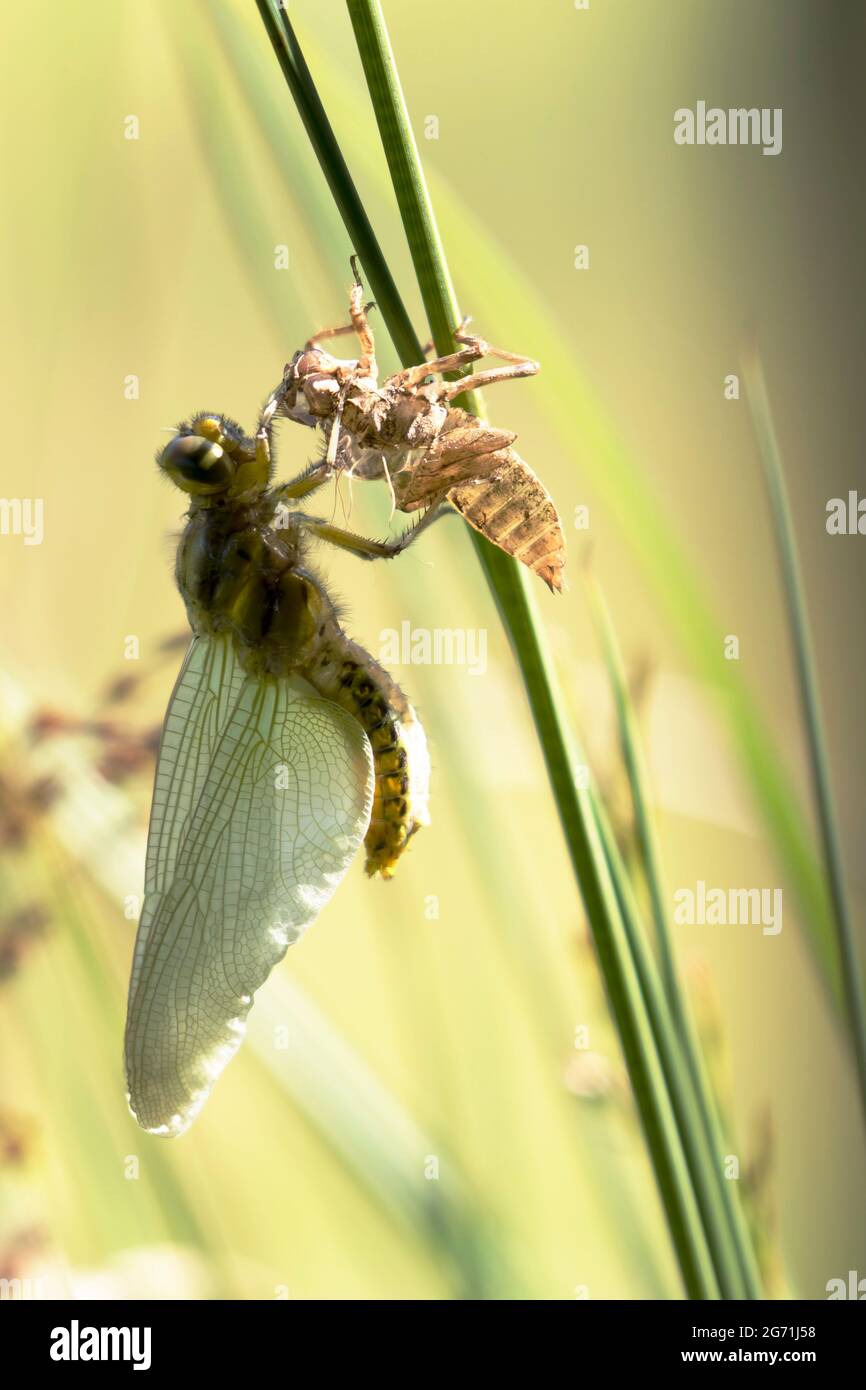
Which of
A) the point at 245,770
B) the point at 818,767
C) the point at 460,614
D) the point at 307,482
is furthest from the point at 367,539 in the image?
the point at 460,614

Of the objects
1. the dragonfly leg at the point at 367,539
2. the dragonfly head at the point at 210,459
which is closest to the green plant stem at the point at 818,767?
the dragonfly leg at the point at 367,539

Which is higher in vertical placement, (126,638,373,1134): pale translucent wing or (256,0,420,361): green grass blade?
(256,0,420,361): green grass blade

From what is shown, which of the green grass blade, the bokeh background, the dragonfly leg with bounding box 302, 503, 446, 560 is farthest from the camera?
the bokeh background

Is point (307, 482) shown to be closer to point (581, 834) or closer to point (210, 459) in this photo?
point (210, 459)

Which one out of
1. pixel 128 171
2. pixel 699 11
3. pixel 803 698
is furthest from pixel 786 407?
pixel 803 698

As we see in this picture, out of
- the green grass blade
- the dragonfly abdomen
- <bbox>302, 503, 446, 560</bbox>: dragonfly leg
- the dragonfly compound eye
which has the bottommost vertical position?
the dragonfly abdomen

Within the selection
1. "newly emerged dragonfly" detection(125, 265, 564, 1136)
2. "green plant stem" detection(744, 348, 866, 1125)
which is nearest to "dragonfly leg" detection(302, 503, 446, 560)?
"newly emerged dragonfly" detection(125, 265, 564, 1136)

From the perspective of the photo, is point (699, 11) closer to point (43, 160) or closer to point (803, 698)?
point (43, 160)

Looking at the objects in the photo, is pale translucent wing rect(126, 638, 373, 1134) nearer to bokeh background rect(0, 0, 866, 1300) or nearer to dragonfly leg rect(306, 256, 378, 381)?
bokeh background rect(0, 0, 866, 1300)
